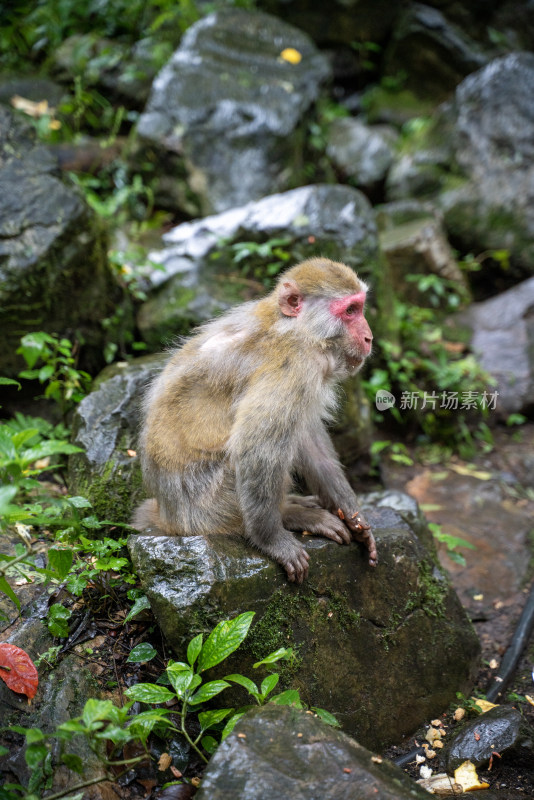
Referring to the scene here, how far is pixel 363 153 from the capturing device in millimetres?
10359

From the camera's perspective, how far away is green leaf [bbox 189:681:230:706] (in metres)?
2.89

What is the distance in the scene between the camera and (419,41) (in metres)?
11.6

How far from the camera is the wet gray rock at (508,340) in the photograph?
7.47 m

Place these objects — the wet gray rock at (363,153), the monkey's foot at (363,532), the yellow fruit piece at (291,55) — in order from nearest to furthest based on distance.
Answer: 1. the monkey's foot at (363,532)
2. the yellow fruit piece at (291,55)
3. the wet gray rock at (363,153)

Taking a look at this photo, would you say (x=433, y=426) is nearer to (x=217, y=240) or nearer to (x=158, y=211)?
(x=217, y=240)

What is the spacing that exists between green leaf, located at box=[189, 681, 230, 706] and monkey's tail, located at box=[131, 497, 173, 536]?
0.94 metres

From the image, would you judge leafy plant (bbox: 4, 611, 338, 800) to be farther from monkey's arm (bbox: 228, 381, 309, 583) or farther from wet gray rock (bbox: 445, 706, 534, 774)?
wet gray rock (bbox: 445, 706, 534, 774)

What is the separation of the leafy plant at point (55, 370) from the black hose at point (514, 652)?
353 cm

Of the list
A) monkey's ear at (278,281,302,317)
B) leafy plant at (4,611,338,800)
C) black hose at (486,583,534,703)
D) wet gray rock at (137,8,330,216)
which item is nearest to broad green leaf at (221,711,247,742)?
leafy plant at (4,611,338,800)

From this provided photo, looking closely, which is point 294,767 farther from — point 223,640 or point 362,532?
point 362,532

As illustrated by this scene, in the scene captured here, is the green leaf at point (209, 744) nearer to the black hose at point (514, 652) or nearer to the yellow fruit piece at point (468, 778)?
the yellow fruit piece at point (468, 778)

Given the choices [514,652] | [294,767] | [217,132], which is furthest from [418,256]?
[294,767]

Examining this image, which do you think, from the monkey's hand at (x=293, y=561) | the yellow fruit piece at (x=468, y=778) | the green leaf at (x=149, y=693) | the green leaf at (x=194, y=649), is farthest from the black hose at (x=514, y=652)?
the green leaf at (x=149, y=693)

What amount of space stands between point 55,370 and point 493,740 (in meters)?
4.01
